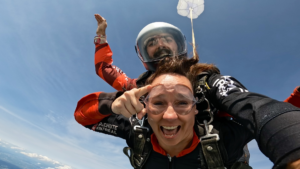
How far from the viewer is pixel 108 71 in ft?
8.45

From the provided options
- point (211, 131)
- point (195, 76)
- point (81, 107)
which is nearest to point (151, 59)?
point (195, 76)

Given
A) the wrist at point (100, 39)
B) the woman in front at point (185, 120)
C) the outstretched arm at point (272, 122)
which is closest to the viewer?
the outstretched arm at point (272, 122)

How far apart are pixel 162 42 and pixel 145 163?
1.82 metres

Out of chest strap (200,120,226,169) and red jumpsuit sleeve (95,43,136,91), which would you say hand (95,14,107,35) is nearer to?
red jumpsuit sleeve (95,43,136,91)

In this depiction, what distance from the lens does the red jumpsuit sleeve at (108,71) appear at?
2.53m

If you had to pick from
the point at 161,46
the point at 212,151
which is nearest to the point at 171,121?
the point at 212,151

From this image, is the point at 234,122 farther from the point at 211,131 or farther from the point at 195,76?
the point at 195,76

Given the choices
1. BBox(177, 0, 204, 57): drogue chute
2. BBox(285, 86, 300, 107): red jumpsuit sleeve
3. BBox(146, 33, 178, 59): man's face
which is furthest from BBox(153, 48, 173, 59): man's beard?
BBox(177, 0, 204, 57): drogue chute

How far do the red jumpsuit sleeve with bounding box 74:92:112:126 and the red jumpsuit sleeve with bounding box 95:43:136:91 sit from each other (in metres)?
0.74

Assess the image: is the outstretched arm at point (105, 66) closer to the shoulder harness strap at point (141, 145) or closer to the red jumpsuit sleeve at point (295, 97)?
the shoulder harness strap at point (141, 145)

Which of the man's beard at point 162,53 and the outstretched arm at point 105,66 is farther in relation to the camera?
the outstretched arm at point 105,66

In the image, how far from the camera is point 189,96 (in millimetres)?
1495

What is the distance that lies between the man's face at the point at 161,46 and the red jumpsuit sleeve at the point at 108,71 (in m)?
0.63

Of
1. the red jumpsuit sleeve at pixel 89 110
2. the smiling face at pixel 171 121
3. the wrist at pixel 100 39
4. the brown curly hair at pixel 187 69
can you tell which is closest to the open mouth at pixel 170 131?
the smiling face at pixel 171 121
